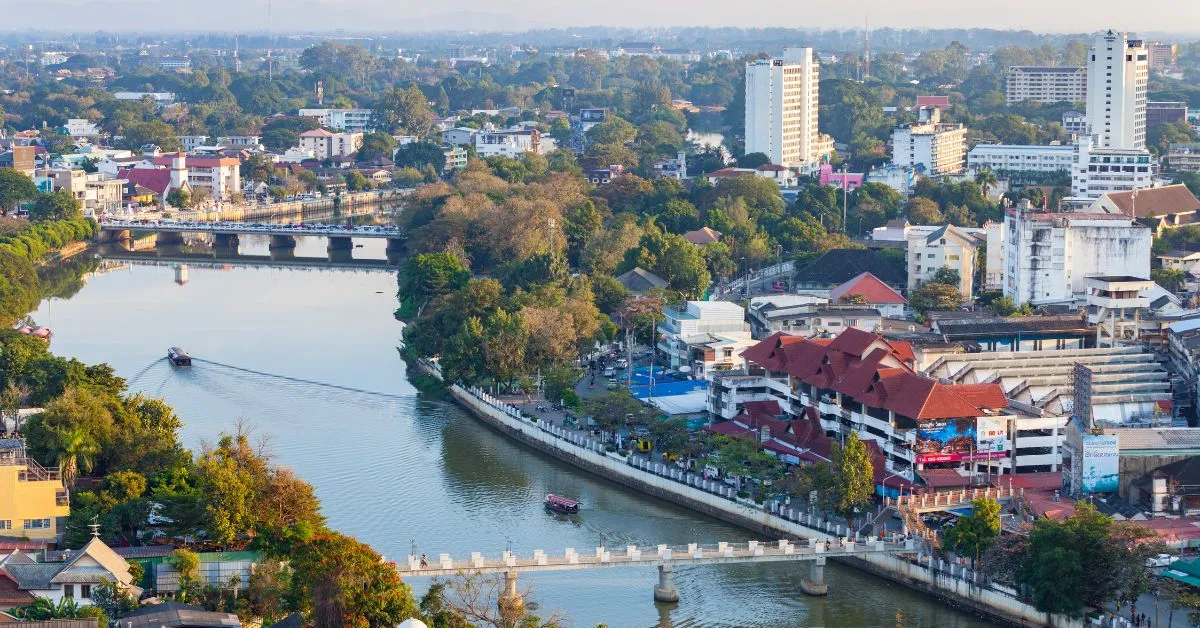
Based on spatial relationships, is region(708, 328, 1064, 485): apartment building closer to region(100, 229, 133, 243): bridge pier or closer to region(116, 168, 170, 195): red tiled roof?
region(100, 229, 133, 243): bridge pier

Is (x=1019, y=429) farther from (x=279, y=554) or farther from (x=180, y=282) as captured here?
(x=180, y=282)

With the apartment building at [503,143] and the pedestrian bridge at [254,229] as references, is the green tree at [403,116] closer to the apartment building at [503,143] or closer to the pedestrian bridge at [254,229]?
the apartment building at [503,143]

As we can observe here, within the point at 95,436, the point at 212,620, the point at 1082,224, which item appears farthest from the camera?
the point at 1082,224

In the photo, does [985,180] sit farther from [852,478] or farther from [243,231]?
[852,478]

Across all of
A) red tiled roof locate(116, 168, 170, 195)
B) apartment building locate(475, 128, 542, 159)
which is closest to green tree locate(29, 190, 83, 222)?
red tiled roof locate(116, 168, 170, 195)

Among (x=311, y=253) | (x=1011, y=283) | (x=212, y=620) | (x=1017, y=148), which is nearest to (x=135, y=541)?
(x=212, y=620)

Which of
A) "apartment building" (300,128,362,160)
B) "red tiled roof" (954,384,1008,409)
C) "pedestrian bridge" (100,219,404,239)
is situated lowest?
"pedestrian bridge" (100,219,404,239)

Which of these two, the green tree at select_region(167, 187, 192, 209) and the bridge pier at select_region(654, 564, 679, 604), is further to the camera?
the green tree at select_region(167, 187, 192, 209)
